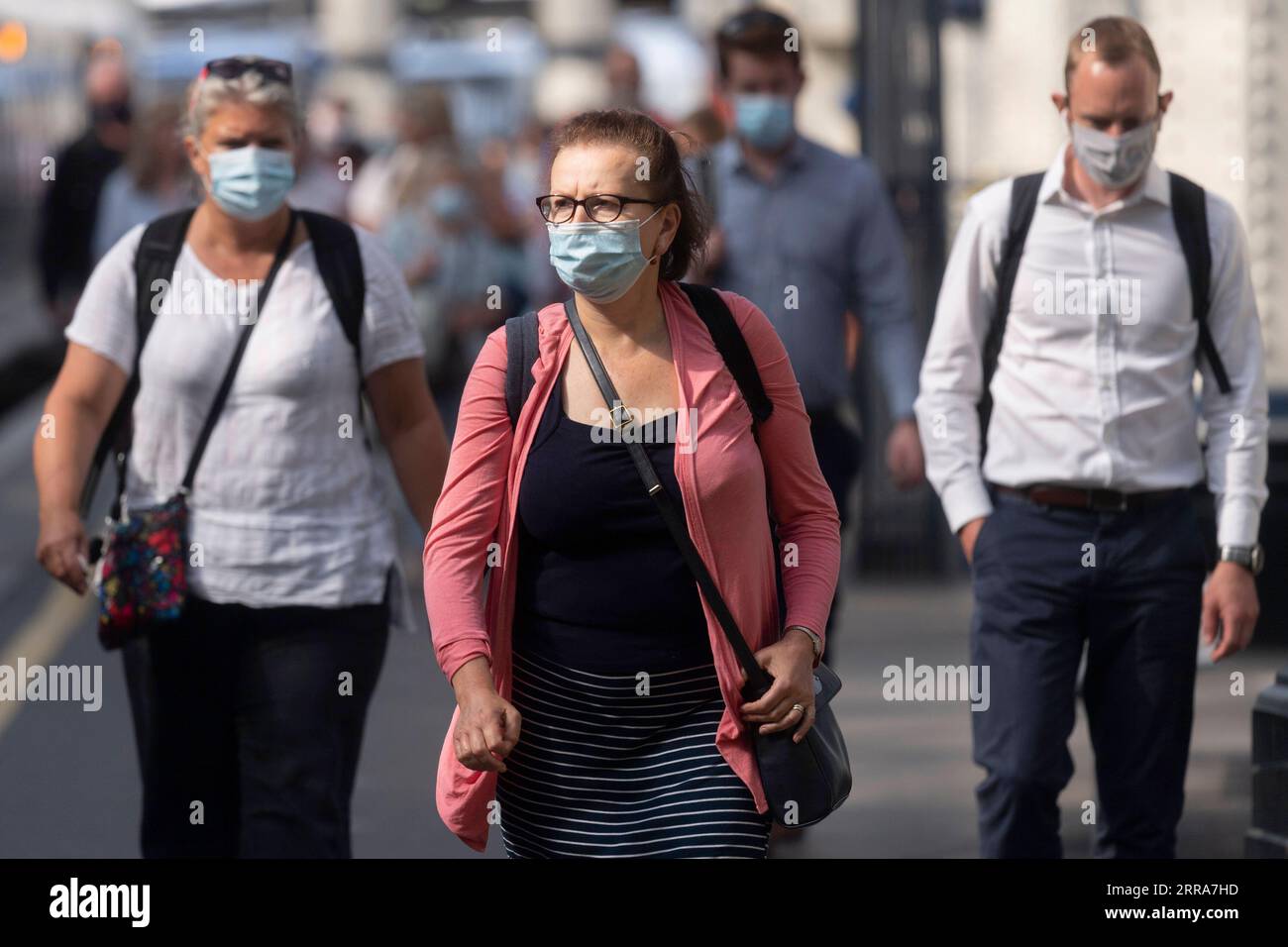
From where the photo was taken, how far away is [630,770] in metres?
3.76

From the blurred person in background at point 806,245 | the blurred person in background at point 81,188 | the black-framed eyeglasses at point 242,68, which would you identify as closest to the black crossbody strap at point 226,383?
the black-framed eyeglasses at point 242,68

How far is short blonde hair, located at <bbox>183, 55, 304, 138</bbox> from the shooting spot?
4.84 meters

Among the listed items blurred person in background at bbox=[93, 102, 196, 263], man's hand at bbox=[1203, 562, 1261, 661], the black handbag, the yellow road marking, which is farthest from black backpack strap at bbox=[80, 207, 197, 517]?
blurred person in background at bbox=[93, 102, 196, 263]

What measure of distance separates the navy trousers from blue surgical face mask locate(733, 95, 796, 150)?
187 centimetres

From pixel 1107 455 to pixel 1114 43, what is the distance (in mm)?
861

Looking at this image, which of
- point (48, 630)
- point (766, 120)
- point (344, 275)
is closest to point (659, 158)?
point (344, 275)

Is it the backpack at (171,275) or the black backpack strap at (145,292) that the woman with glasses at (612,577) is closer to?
the backpack at (171,275)

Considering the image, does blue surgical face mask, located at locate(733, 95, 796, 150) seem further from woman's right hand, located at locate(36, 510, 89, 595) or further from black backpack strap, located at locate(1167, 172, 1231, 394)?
woman's right hand, located at locate(36, 510, 89, 595)

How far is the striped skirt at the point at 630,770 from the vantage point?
3.72 meters

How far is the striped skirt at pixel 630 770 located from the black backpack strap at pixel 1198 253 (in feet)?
5.70

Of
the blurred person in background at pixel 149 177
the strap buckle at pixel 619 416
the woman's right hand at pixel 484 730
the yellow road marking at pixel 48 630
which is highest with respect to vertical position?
the blurred person in background at pixel 149 177

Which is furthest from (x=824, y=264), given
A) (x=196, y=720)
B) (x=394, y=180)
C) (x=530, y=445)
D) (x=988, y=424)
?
(x=394, y=180)
